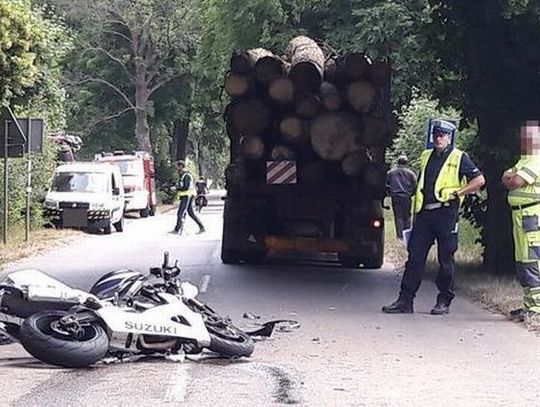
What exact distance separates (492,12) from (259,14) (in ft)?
56.4

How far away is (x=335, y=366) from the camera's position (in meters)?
9.95

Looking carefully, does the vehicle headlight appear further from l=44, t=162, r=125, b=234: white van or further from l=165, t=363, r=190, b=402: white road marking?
l=165, t=363, r=190, b=402: white road marking

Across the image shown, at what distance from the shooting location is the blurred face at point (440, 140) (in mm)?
13102

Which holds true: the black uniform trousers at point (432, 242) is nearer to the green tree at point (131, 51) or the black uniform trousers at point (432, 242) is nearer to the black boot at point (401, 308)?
the black boot at point (401, 308)

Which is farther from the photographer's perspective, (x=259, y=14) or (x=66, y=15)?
(x=66, y=15)

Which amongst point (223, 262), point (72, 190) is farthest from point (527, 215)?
point (72, 190)

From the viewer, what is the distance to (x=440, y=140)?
13.2 m

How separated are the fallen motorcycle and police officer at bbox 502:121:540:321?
150 inches

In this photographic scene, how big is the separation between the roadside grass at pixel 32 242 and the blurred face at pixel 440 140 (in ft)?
32.5

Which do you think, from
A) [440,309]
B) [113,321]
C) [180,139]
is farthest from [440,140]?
[180,139]

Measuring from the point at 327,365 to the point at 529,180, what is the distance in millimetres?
3869

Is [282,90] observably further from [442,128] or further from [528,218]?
[528,218]

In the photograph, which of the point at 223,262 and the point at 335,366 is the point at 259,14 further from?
the point at 335,366

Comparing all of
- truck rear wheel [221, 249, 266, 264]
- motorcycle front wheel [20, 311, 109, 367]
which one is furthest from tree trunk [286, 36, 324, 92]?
motorcycle front wheel [20, 311, 109, 367]
